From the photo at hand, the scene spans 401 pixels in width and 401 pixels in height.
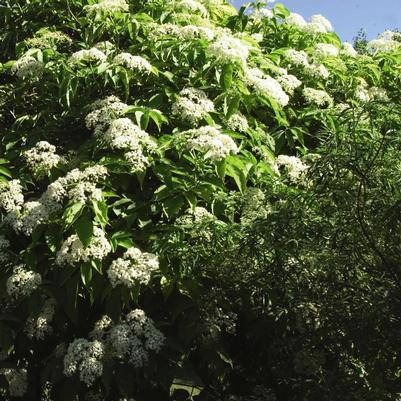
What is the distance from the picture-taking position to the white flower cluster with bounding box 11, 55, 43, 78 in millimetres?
4578

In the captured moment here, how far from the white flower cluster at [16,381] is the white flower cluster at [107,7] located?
2769mm

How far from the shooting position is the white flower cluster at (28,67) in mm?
4578

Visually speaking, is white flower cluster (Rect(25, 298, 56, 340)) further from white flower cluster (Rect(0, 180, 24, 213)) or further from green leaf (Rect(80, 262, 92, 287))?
white flower cluster (Rect(0, 180, 24, 213))

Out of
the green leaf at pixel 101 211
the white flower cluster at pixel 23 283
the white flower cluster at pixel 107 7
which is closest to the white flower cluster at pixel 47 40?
the white flower cluster at pixel 107 7

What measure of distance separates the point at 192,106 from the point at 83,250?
1.31 m

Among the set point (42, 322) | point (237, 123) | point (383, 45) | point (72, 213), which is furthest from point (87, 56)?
point (383, 45)

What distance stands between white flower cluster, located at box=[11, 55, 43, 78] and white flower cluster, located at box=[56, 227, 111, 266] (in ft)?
5.40

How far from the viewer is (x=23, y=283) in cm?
353

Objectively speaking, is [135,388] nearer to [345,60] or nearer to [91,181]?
[91,181]

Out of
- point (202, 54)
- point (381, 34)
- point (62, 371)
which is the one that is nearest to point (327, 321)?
point (62, 371)

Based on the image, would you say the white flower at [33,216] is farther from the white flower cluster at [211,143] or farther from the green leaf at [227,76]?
the green leaf at [227,76]

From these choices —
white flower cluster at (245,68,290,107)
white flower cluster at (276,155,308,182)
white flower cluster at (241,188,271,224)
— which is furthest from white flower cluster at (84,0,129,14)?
white flower cluster at (241,188,271,224)

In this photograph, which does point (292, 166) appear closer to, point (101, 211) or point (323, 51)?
point (101, 211)

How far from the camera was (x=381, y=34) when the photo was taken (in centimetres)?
704
